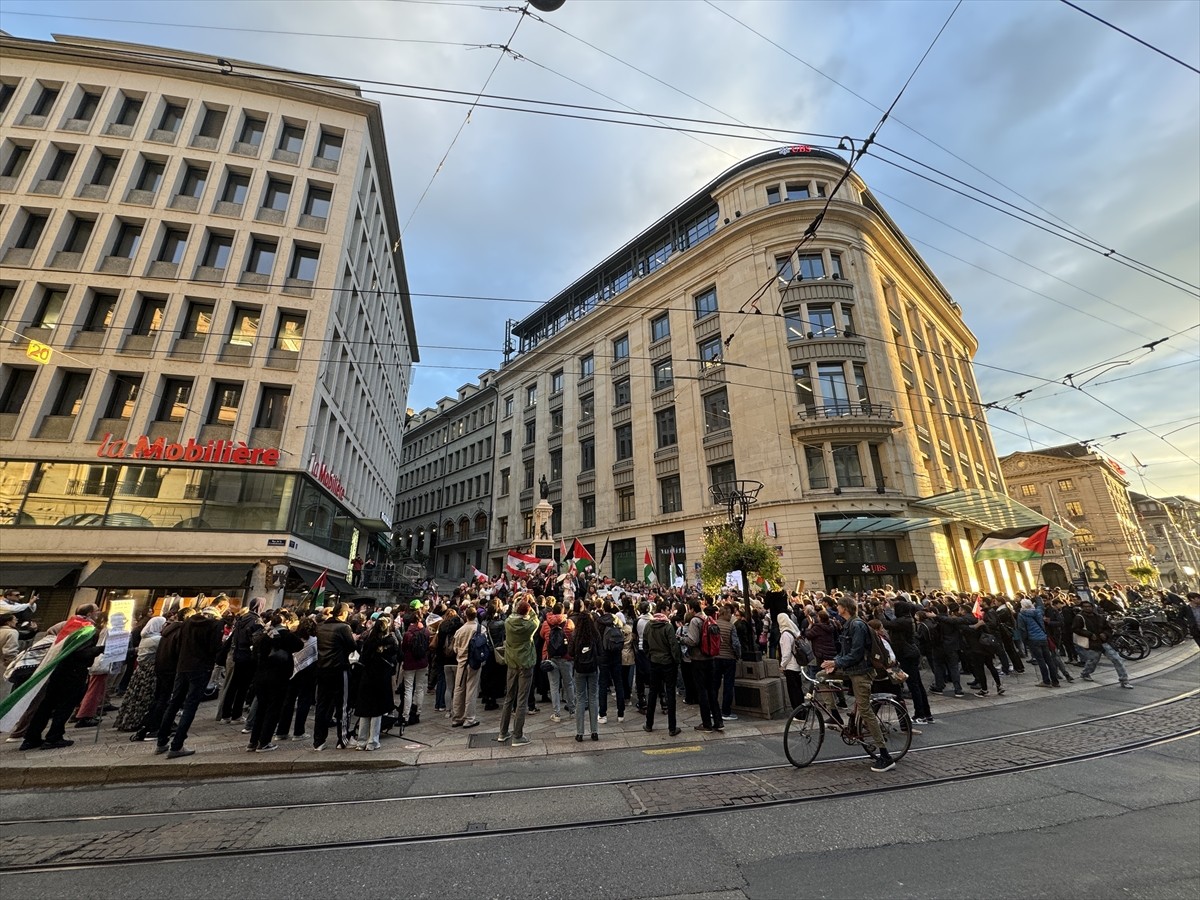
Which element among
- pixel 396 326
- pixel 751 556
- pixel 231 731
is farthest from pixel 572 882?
pixel 396 326

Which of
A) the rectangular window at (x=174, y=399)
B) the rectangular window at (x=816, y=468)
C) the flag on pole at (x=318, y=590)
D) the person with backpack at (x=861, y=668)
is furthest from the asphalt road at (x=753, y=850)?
the rectangular window at (x=816, y=468)

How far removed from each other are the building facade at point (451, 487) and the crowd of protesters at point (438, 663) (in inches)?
1477

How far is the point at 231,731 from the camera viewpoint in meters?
8.52

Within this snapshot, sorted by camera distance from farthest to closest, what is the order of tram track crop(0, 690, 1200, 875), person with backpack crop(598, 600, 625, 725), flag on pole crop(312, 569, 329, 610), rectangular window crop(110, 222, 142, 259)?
rectangular window crop(110, 222, 142, 259) → flag on pole crop(312, 569, 329, 610) → person with backpack crop(598, 600, 625, 725) → tram track crop(0, 690, 1200, 875)

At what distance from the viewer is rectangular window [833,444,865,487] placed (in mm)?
27656

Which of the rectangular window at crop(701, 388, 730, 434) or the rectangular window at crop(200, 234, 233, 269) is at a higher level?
the rectangular window at crop(200, 234, 233, 269)

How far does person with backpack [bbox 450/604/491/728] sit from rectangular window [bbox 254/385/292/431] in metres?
16.7

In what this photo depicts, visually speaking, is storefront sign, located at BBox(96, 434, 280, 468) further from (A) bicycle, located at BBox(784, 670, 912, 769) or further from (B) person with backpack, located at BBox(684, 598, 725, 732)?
(A) bicycle, located at BBox(784, 670, 912, 769)

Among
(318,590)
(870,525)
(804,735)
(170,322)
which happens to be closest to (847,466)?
(870,525)

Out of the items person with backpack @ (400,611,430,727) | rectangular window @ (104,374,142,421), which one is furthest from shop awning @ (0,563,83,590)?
person with backpack @ (400,611,430,727)

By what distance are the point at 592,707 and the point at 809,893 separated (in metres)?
4.59

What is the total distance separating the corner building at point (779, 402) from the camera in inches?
1061

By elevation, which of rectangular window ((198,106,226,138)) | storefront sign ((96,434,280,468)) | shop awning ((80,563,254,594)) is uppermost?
rectangular window ((198,106,226,138))

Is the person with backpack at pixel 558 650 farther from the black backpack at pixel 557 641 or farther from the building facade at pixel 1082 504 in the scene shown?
the building facade at pixel 1082 504
